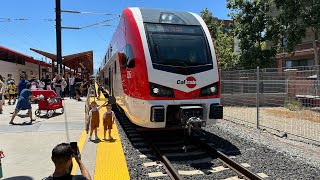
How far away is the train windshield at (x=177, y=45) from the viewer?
24.1 feet

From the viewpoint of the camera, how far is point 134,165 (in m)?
6.25

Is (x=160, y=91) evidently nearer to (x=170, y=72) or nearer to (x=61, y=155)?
(x=170, y=72)

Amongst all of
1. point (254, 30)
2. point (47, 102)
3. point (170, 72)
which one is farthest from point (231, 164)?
point (254, 30)

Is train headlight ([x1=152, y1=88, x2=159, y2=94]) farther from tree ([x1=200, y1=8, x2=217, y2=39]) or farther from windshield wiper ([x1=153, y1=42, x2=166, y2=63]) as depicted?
tree ([x1=200, y1=8, x2=217, y2=39])

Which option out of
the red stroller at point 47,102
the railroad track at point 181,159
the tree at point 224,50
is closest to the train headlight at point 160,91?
the railroad track at point 181,159

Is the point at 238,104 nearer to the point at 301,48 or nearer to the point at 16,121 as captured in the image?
the point at 16,121

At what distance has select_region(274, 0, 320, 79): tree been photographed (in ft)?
62.5

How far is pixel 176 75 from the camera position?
719cm

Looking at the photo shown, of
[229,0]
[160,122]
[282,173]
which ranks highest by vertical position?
[229,0]

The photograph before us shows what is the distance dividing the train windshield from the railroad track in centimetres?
167

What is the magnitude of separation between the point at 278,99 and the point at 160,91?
6.04m

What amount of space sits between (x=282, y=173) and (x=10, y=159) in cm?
511

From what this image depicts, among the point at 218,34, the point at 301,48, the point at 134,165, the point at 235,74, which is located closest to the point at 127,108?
the point at 134,165

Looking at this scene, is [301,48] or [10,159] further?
[301,48]
